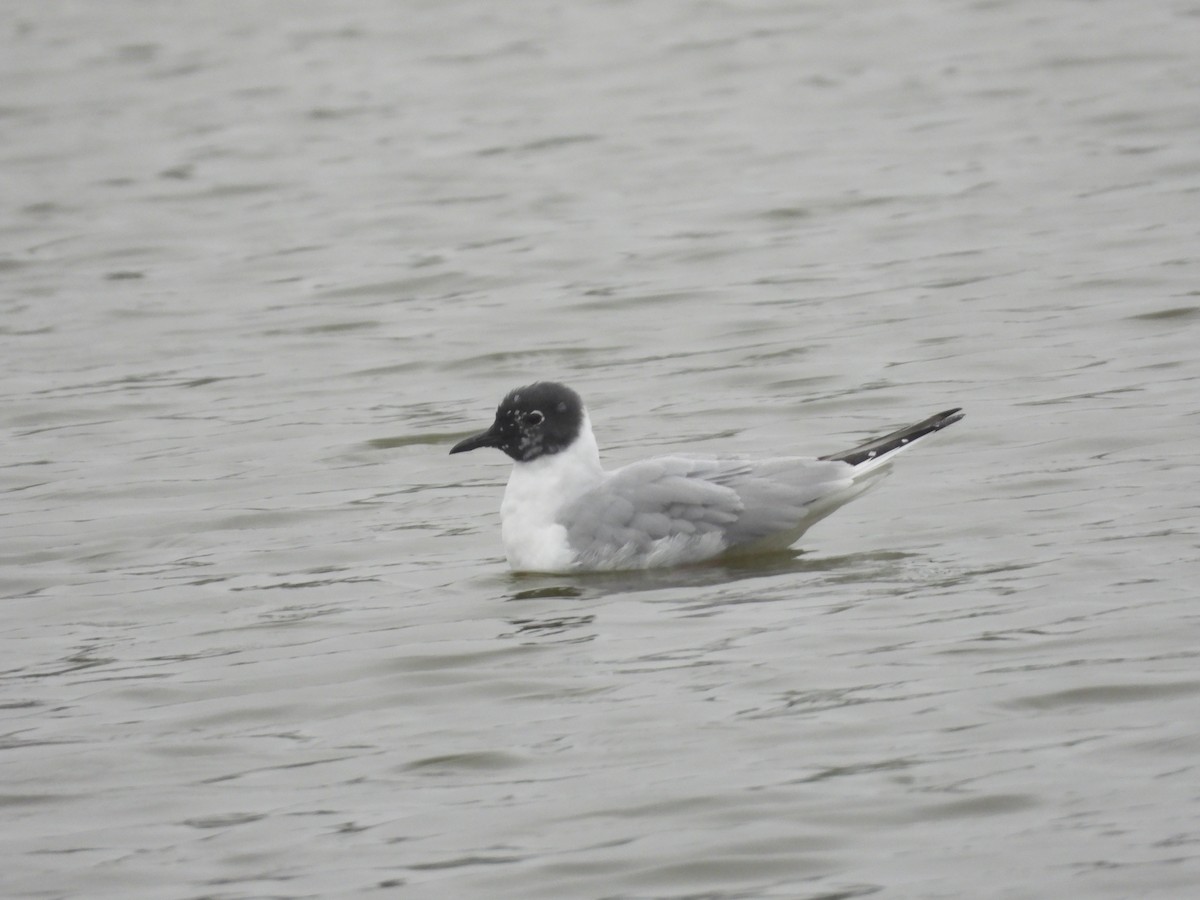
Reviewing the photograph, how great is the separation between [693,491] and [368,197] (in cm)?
930

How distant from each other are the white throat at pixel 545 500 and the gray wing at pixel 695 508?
0.26 ft

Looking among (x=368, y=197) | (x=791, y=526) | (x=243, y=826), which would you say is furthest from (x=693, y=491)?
(x=368, y=197)

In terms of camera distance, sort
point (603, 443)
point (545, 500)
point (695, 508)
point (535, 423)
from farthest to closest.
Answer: point (603, 443) < point (535, 423) < point (545, 500) < point (695, 508)

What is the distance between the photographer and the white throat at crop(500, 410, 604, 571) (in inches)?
337

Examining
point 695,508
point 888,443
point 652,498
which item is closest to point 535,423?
point 652,498

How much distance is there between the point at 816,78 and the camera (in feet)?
63.9

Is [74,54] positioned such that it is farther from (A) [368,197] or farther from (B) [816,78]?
(B) [816,78]

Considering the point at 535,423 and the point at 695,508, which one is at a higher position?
the point at 535,423

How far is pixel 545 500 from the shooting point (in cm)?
869

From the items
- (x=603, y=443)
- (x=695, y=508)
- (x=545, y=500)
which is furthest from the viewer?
(x=603, y=443)

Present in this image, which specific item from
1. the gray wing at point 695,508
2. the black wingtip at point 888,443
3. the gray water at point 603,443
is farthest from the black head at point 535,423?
the black wingtip at point 888,443

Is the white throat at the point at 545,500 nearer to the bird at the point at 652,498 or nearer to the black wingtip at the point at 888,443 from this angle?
the bird at the point at 652,498

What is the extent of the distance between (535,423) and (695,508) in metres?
0.88

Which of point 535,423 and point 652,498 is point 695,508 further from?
point 535,423
